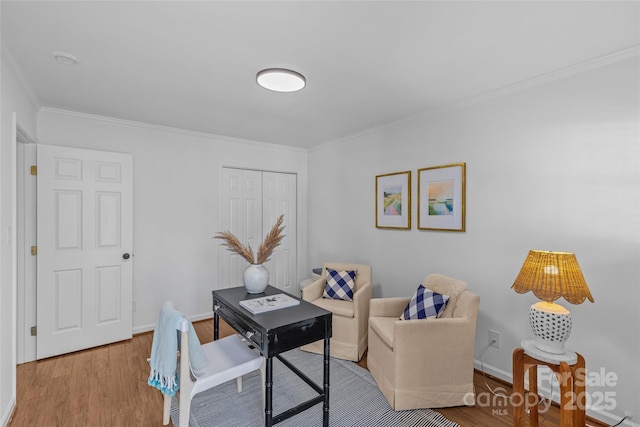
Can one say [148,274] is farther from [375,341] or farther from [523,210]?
[523,210]

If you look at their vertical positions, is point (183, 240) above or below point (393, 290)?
above

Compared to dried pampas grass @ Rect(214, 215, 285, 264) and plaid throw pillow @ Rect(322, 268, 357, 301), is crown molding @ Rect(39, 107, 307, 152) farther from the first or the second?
plaid throw pillow @ Rect(322, 268, 357, 301)

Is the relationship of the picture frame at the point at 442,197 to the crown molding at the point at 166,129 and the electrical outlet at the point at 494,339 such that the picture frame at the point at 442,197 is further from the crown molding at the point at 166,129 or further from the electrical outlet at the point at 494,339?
the crown molding at the point at 166,129

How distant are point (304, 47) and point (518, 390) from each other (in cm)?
241

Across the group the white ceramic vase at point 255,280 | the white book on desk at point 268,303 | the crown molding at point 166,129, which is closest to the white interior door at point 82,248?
the crown molding at point 166,129

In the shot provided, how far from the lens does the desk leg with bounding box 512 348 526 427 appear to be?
1740 mm

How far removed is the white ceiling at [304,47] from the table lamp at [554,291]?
1.29 meters

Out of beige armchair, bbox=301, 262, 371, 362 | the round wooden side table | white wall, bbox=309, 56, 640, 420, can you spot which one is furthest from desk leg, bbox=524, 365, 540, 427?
beige armchair, bbox=301, 262, 371, 362

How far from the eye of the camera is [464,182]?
9.00 ft

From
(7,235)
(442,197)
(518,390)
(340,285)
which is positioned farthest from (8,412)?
(442,197)

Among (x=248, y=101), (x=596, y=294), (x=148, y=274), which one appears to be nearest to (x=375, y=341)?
(x=596, y=294)

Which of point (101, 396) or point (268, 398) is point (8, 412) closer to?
point (101, 396)

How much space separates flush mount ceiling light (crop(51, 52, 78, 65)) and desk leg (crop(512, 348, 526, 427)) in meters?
3.33

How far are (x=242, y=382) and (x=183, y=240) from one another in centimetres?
194
